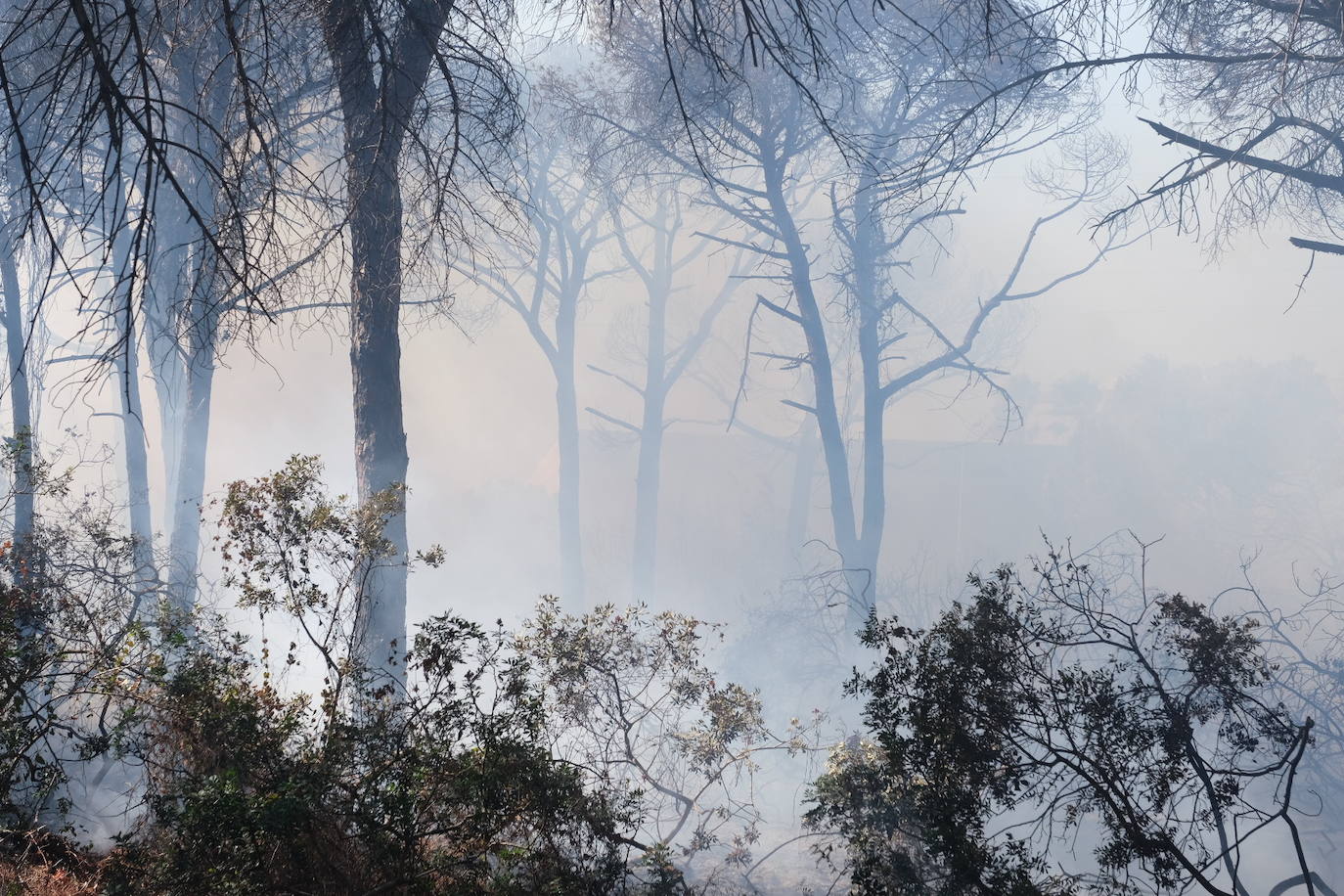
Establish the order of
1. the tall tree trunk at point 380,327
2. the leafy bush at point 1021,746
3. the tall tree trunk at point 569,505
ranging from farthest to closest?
the tall tree trunk at point 569,505 < the tall tree trunk at point 380,327 < the leafy bush at point 1021,746

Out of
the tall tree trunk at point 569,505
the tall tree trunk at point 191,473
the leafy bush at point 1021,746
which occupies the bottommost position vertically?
the leafy bush at point 1021,746

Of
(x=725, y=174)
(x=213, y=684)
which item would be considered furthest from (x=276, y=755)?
(x=725, y=174)

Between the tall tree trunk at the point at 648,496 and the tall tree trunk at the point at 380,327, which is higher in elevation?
the tall tree trunk at the point at 648,496

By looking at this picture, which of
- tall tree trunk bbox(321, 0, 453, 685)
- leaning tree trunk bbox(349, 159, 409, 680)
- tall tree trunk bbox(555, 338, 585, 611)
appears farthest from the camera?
tall tree trunk bbox(555, 338, 585, 611)

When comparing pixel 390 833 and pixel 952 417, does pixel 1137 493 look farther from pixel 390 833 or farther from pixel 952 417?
pixel 390 833

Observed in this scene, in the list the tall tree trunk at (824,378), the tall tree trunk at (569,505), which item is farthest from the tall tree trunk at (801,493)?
the tall tree trunk at (824,378)

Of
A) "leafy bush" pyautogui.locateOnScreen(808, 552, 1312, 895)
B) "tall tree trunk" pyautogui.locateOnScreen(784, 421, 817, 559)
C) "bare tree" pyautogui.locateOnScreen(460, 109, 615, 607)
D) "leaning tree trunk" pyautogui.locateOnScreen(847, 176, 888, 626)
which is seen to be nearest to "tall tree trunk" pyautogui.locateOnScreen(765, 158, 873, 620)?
"leaning tree trunk" pyautogui.locateOnScreen(847, 176, 888, 626)

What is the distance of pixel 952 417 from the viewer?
2688 centimetres

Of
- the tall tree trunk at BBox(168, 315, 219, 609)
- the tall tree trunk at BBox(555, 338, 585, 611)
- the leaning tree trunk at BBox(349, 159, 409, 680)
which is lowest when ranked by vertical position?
the leaning tree trunk at BBox(349, 159, 409, 680)

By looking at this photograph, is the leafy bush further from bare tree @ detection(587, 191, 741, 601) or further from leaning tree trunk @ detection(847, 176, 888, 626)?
bare tree @ detection(587, 191, 741, 601)

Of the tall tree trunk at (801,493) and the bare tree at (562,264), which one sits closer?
the bare tree at (562,264)

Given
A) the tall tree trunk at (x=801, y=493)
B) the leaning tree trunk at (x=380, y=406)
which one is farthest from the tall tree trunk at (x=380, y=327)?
the tall tree trunk at (x=801, y=493)

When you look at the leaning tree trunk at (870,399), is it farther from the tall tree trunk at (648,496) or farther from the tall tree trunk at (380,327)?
the tall tree trunk at (380,327)

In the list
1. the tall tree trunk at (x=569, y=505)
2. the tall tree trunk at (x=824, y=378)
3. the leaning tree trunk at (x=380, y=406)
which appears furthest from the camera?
the tall tree trunk at (x=569, y=505)
